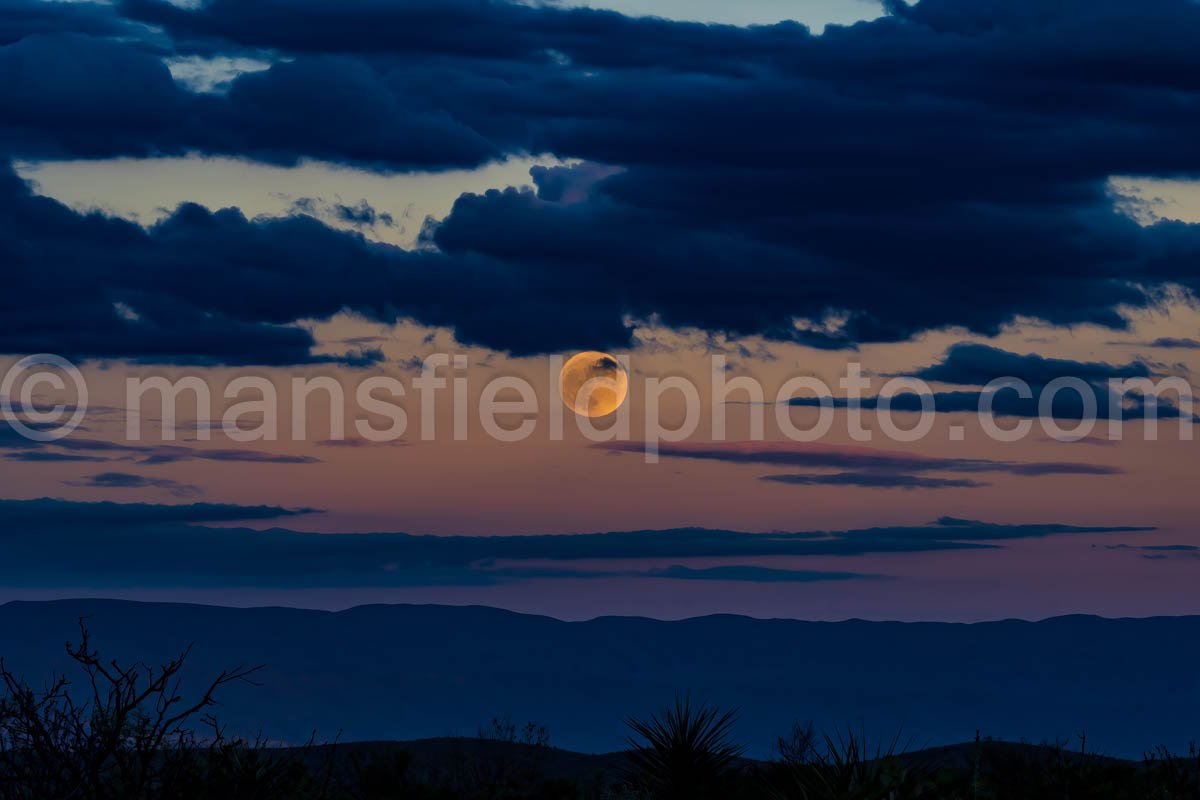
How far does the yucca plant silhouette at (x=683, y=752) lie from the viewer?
1947cm

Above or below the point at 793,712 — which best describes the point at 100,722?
above

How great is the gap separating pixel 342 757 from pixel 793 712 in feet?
592

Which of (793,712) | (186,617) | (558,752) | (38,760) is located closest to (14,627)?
(186,617)

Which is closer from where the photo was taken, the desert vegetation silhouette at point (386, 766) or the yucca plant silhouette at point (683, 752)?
the desert vegetation silhouette at point (386, 766)

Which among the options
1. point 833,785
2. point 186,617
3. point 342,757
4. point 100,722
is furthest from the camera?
point 186,617

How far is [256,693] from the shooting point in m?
183

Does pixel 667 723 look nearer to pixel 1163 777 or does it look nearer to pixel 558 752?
pixel 1163 777

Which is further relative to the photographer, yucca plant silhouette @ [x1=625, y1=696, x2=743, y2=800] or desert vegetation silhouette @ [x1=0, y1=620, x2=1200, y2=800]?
yucca plant silhouette @ [x1=625, y1=696, x2=743, y2=800]

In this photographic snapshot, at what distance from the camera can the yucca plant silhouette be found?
19.5 metres

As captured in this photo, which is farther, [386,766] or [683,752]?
[683,752]

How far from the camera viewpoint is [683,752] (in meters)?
19.5

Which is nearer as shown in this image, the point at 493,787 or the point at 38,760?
the point at 38,760

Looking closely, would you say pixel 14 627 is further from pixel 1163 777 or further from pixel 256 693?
pixel 1163 777

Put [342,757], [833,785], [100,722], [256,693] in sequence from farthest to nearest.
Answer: [256,693] → [342,757] → [833,785] → [100,722]
